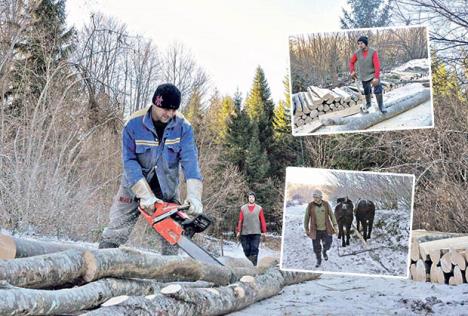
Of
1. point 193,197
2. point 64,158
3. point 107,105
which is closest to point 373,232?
point 193,197

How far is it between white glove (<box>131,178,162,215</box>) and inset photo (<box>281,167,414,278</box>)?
3.74 ft

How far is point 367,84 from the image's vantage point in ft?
16.9

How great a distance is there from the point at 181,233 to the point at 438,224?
5.69 metres

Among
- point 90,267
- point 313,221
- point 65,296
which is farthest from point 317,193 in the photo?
point 65,296

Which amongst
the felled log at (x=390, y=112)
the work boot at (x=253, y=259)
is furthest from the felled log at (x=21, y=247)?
the work boot at (x=253, y=259)

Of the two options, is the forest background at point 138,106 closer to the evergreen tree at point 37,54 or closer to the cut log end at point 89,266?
the evergreen tree at point 37,54

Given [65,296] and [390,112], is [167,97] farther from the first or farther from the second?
[390,112]

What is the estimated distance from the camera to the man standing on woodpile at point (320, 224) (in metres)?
A: 4.51

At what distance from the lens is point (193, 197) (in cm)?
390

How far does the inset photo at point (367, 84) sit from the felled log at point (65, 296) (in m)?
2.35

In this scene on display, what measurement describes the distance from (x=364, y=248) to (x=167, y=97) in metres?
2.16

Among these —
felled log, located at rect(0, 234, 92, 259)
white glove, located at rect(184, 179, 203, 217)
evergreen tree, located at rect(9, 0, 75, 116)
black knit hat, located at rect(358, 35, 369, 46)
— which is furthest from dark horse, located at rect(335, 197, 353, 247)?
evergreen tree, located at rect(9, 0, 75, 116)

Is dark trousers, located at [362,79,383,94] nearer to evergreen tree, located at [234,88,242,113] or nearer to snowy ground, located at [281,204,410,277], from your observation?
snowy ground, located at [281,204,410,277]

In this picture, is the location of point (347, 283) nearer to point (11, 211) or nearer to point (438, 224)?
point (438, 224)
